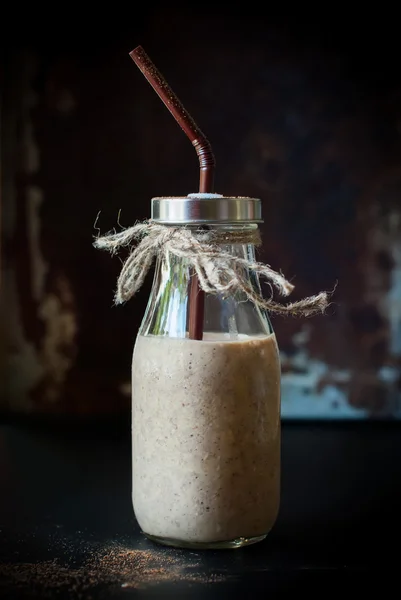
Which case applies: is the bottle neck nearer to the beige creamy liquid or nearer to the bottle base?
the beige creamy liquid

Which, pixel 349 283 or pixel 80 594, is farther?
pixel 349 283

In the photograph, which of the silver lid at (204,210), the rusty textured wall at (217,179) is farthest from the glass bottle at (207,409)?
the rusty textured wall at (217,179)

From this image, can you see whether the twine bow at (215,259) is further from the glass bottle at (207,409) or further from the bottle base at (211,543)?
the bottle base at (211,543)

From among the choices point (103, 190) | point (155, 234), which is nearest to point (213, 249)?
point (155, 234)

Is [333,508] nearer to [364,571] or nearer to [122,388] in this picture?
[364,571]

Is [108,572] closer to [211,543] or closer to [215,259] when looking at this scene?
[211,543]

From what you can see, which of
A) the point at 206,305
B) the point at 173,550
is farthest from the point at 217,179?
the point at 173,550

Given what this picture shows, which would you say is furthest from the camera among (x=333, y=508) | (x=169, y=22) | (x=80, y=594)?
(x=169, y=22)

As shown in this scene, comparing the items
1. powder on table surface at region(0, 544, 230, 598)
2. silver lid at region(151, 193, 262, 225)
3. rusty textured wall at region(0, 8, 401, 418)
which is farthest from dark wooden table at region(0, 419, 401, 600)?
silver lid at region(151, 193, 262, 225)
